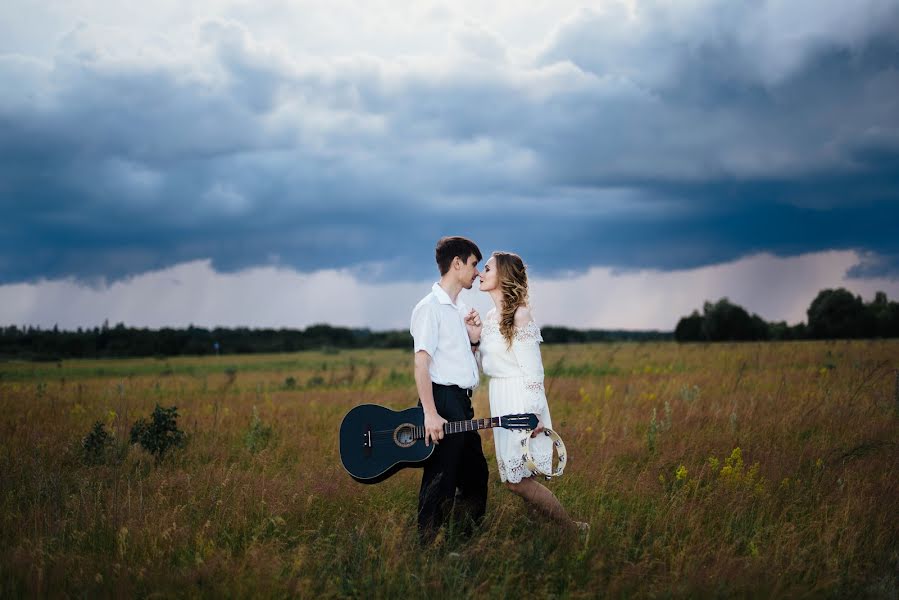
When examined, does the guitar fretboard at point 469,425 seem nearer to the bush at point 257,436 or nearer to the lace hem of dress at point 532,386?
the lace hem of dress at point 532,386

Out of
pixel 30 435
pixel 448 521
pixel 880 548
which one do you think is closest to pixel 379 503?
pixel 448 521

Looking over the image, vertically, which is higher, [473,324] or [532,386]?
[473,324]

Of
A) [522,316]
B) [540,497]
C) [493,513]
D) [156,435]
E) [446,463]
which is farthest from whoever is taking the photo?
[156,435]

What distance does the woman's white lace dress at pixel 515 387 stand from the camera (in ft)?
15.6

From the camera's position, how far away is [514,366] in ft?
15.8

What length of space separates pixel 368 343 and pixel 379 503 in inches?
2403

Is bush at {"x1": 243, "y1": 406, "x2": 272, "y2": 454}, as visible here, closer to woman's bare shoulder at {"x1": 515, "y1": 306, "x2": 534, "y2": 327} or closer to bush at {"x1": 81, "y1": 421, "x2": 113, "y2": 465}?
bush at {"x1": 81, "y1": 421, "x2": 113, "y2": 465}

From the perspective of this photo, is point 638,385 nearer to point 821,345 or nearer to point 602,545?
point 602,545

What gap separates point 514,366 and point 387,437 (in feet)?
3.58

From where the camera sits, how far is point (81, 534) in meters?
5.04

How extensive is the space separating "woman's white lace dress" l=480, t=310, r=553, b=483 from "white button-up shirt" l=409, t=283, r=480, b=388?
0.17 meters

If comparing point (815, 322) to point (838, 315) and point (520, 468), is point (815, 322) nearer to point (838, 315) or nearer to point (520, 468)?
point (838, 315)

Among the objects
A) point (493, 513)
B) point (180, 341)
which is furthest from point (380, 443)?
point (180, 341)

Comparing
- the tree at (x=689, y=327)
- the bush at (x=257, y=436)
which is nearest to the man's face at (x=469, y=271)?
Result: the bush at (x=257, y=436)
